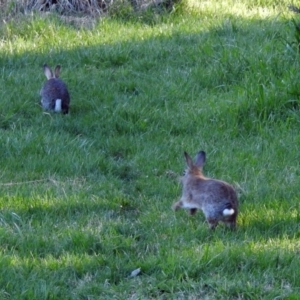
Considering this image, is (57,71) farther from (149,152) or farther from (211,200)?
(211,200)

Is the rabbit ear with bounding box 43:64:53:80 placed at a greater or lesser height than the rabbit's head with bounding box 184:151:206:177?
lesser

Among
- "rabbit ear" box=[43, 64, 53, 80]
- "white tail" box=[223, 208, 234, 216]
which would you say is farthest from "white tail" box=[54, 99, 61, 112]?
"white tail" box=[223, 208, 234, 216]

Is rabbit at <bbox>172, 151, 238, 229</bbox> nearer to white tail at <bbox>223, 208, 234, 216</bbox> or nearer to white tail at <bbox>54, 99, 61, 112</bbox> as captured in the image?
white tail at <bbox>223, 208, 234, 216</bbox>

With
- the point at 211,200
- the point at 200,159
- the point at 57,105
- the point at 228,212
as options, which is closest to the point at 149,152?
the point at 200,159

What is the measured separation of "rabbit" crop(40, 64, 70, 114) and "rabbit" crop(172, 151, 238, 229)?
253 cm

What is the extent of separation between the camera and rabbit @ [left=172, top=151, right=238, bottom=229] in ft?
20.6

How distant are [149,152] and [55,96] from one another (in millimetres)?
1434

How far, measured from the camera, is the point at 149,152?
8086 mm

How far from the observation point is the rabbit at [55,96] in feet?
29.3

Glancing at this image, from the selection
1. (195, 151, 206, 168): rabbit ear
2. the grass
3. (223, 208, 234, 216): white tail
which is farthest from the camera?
(195, 151, 206, 168): rabbit ear

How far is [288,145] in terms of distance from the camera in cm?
817

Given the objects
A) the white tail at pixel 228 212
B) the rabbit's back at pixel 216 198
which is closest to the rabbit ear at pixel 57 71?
the rabbit's back at pixel 216 198

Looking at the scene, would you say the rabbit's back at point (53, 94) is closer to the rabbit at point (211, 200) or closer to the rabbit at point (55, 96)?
the rabbit at point (55, 96)

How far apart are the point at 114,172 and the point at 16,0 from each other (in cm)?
518
